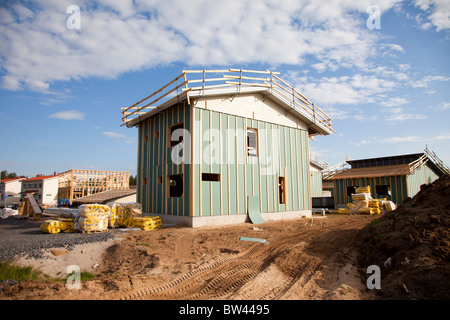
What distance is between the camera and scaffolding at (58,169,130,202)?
96.0 ft

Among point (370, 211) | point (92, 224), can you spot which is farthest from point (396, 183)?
point (92, 224)

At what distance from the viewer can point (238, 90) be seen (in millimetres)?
14656

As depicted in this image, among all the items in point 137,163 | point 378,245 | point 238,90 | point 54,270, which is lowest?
point 54,270

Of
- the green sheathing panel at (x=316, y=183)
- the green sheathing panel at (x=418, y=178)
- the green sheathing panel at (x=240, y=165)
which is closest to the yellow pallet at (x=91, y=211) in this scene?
the green sheathing panel at (x=240, y=165)

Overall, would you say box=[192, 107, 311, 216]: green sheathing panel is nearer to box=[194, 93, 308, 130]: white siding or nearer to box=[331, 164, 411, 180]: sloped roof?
box=[194, 93, 308, 130]: white siding

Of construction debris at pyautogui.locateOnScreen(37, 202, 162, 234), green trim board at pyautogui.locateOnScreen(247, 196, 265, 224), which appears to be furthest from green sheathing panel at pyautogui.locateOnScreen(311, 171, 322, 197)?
construction debris at pyautogui.locateOnScreen(37, 202, 162, 234)

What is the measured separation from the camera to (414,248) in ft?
18.8

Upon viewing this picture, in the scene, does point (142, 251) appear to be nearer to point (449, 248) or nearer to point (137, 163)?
point (449, 248)

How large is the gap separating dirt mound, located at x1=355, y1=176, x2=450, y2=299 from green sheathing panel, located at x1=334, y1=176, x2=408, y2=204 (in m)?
17.0

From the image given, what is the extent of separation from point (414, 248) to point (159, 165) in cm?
1261

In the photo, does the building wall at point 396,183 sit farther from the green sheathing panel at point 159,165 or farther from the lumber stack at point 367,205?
the green sheathing panel at point 159,165

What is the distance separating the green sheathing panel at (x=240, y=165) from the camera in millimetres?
13227

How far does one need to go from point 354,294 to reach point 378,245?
264 cm
